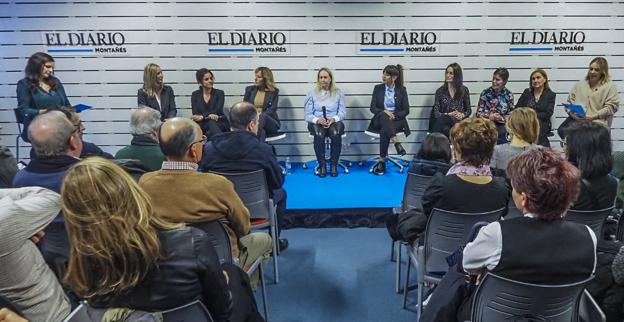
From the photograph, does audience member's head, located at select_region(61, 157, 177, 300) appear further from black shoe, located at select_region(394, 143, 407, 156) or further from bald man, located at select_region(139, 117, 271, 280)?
black shoe, located at select_region(394, 143, 407, 156)

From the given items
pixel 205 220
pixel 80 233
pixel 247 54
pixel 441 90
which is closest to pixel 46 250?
pixel 205 220

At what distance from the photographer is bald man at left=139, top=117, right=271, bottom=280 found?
2135mm

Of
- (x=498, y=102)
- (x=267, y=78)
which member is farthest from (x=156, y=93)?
(x=498, y=102)

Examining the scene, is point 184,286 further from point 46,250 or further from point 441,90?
point 441,90

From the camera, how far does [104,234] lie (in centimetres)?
133

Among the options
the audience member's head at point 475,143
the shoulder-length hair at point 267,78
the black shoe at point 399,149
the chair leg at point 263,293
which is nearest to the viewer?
the audience member's head at point 475,143

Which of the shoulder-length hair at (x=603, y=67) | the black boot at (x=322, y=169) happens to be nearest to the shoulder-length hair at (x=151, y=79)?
the black boot at (x=322, y=169)

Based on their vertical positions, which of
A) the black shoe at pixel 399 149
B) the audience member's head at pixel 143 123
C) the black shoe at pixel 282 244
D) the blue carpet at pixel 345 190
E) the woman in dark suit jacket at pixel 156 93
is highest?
the woman in dark suit jacket at pixel 156 93

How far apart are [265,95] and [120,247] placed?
Result: 15.5ft

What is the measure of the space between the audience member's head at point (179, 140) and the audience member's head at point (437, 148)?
156 centimetres

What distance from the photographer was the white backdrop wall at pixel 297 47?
20.0 ft

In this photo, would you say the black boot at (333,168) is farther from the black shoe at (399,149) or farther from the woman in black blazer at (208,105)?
the woman in black blazer at (208,105)

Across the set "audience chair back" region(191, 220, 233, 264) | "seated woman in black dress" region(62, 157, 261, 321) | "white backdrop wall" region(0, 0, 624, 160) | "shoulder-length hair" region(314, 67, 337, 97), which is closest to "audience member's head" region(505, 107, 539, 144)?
"audience chair back" region(191, 220, 233, 264)

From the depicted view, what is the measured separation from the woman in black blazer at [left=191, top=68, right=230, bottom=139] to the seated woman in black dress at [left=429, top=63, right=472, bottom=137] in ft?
9.11
